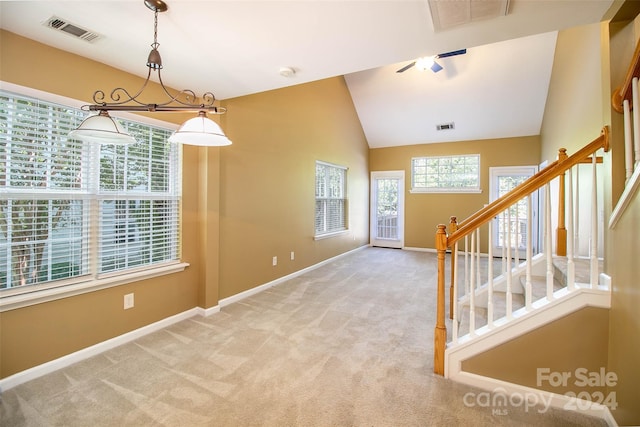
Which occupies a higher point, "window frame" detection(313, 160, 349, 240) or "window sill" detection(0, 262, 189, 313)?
"window frame" detection(313, 160, 349, 240)

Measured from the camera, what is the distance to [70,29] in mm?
1906

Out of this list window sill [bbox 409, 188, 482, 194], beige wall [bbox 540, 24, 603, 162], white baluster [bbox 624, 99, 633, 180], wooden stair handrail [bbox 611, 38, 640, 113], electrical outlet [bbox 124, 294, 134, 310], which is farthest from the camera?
window sill [bbox 409, 188, 482, 194]

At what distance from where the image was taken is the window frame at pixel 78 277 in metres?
1.95

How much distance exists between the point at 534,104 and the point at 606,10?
470 centimetres

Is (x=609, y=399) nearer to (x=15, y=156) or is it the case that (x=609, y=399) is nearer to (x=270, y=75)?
(x=270, y=75)

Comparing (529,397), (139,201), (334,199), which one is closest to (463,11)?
(529,397)

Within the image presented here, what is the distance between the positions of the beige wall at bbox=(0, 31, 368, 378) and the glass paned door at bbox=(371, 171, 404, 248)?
183 centimetres

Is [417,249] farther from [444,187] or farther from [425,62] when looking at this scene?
[425,62]

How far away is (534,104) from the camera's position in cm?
556

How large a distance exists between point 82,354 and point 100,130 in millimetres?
1833

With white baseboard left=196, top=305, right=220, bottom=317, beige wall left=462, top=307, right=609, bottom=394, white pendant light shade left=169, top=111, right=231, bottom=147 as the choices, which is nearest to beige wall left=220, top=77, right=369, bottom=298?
white baseboard left=196, top=305, right=220, bottom=317

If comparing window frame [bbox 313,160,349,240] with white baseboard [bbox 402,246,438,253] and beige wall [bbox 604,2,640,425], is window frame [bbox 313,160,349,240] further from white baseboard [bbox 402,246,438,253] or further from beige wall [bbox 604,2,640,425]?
beige wall [bbox 604,2,640,425]

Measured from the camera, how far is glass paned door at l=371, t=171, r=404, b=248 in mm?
7496

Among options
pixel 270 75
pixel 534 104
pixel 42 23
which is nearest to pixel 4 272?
pixel 42 23
